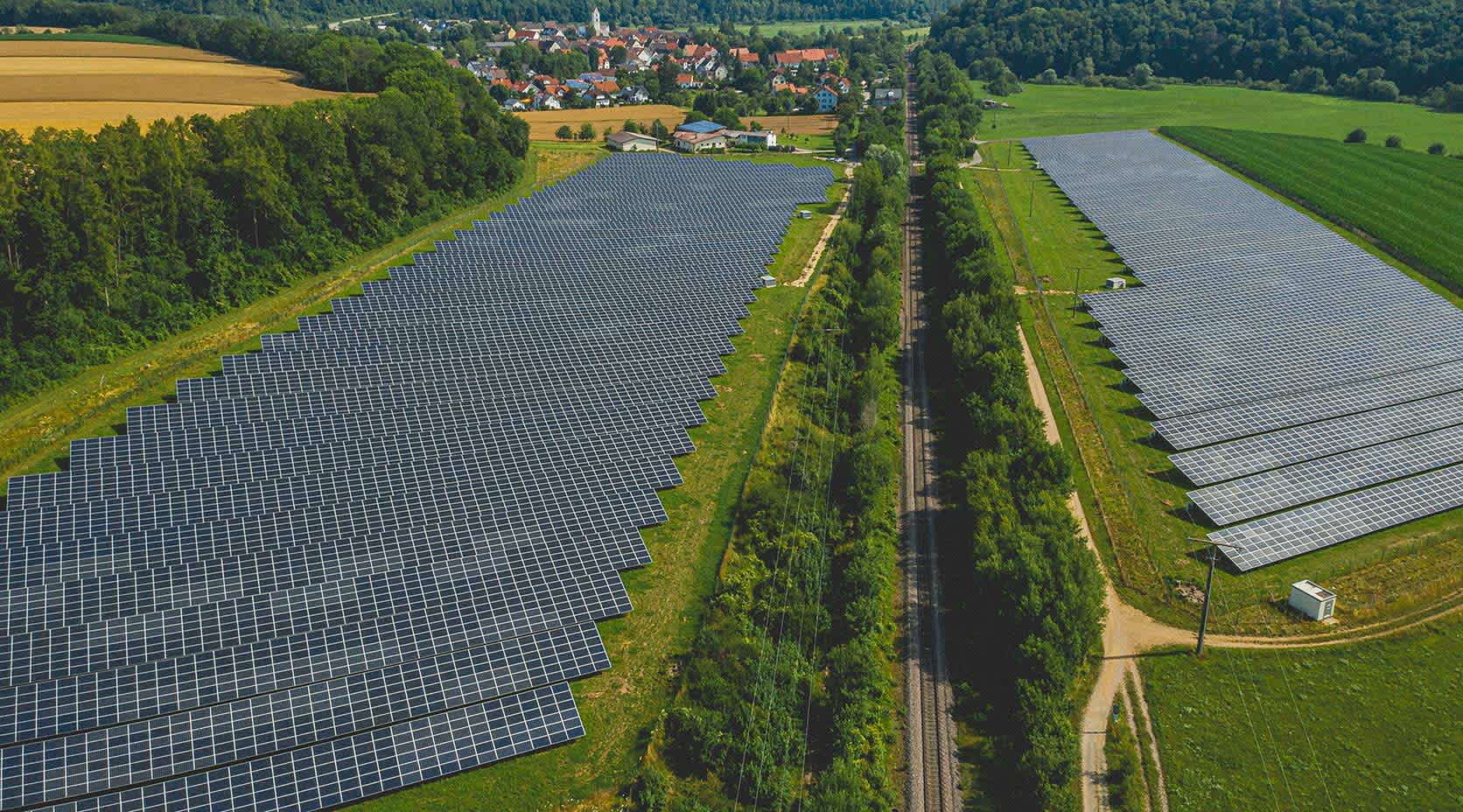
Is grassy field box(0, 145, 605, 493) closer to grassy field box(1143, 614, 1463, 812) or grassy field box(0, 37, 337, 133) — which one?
grassy field box(0, 37, 337, 133)

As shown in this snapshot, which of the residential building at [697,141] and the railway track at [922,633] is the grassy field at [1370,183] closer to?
the railway track at [922,633]

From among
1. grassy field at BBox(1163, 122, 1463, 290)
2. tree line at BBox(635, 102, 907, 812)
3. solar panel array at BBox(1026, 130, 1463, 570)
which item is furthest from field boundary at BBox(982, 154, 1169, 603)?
grassy field at BBox(1163, 122, 1463, 290)

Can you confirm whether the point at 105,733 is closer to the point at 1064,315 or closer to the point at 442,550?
the point at 442,550

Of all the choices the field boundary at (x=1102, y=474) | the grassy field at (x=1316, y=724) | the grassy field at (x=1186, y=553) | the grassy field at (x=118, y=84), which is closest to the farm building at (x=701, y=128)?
the grassy field at (x=118, y=84)

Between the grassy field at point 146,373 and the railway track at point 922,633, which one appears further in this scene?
the grassy field at point 146,373

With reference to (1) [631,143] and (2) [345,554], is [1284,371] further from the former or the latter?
(1) [631,143]

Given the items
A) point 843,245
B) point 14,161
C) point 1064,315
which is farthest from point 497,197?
point 1064,315
